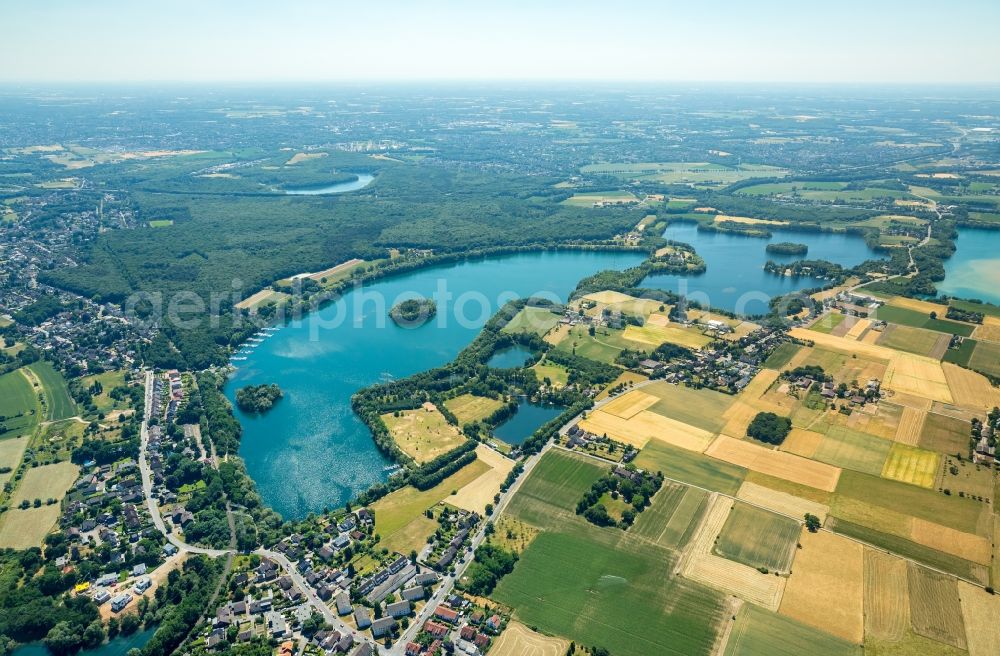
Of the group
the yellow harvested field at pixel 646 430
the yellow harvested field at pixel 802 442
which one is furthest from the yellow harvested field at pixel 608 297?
the yellow harvested field at pixel 802 442

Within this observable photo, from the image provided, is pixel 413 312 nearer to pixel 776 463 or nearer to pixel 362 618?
pixel 776 463

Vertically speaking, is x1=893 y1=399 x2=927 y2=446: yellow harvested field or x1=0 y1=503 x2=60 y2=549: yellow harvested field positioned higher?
x1=893 y1=399 x2=927 y2=446: yellow harvested field

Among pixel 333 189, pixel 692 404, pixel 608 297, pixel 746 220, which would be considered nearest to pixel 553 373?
pixel 692 404

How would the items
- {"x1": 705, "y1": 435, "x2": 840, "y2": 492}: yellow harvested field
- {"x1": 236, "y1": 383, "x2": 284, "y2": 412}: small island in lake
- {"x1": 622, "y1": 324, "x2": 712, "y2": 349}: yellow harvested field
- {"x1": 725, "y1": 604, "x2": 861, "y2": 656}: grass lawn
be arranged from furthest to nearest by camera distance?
{"x1": 622, "y1": 324, "x2": 712, "y2": 349}: yellow harvested field < {"x1": 236, "y1": 383, "x2": 284, "y2": 412}: small island in lake < {"x1": 705, "y1": 435, "x2": 840, "y2": 492}: yellow harvested field < {"x1": 725, "y1": 604, "x2": 861, "y2": 656}: grass lawn

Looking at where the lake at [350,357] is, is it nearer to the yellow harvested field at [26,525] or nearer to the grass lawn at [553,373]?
the grass lawn at [553,373]

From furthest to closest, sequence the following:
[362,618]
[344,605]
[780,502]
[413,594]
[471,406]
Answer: [471,406] < [780,502] < [413,594] < [344,605] < [362,618]

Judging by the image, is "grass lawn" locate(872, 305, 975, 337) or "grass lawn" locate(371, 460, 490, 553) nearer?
"grass lawn" locate(371, 460, 490, 553)

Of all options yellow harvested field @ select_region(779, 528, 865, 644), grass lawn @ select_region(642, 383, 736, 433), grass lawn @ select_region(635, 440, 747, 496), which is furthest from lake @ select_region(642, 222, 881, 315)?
yellow harvested field @ select_region(779, 528, 865, 644)

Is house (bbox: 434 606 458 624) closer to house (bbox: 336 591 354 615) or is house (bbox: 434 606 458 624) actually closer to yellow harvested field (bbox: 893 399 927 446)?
house (bbox: 336 591 354 615)
